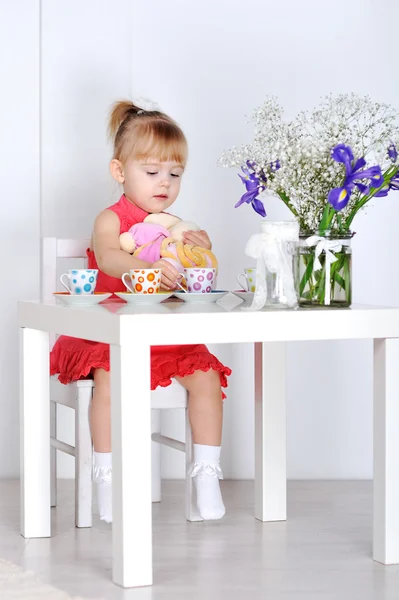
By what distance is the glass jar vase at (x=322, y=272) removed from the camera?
192 cm

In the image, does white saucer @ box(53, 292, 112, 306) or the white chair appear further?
the white chair

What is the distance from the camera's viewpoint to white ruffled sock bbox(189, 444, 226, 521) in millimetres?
2238

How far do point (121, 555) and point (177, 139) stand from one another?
1062 mm

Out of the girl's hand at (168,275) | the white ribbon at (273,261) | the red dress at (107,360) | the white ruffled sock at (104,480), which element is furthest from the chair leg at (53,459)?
the white ribbon at (273,261)

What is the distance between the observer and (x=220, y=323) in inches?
70.6

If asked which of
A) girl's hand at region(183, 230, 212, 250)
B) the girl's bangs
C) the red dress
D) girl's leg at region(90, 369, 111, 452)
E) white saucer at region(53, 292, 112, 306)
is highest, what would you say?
the girl's bangs

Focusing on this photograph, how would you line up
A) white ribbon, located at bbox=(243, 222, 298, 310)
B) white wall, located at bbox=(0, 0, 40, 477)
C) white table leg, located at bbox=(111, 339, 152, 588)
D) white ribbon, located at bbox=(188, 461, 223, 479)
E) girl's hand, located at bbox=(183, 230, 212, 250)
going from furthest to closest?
white wall, located at bbox=(0, 0, 40, 477)
girl's hand, located at bbox=(183, 230, 212, 250)
white ribbon, located at bbox=(188, 461, 223, 479)
white ribbon, located at bbox=(243, 222, 298, 310)
white table leg, located at bbox=(111, 339, 152, 588)

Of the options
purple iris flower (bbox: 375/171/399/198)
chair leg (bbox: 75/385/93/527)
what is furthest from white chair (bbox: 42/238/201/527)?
purple iris flower (bbox: 375/171/399/198)

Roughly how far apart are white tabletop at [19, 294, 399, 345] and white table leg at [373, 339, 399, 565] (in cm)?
5

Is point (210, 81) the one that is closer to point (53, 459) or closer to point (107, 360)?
point (107, 360)

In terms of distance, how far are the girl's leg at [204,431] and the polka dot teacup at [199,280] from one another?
25cm

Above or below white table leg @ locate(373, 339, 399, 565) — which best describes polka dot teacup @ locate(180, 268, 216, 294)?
above

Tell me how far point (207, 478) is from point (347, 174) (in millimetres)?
794

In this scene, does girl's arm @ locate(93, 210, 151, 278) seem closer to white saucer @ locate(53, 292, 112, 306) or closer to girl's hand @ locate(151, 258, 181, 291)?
girl's hand @ locate(151, 258, 181, 291)
